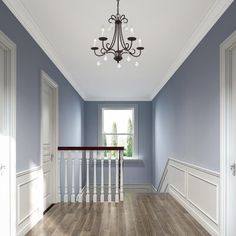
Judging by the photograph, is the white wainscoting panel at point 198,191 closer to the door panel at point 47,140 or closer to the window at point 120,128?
the door panel at point 47,140

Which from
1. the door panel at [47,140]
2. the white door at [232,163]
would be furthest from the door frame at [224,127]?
the door panel at [47,140]

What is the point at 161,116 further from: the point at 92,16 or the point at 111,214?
the point at 92,16

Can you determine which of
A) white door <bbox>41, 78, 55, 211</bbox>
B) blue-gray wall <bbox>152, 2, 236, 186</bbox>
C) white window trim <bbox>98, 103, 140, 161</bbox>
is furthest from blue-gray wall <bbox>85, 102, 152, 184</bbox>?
white door <bbox>41, 78, 55, 211</bbox>

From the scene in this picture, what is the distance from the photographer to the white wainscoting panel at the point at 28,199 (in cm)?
339

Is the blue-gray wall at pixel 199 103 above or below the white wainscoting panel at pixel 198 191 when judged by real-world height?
above

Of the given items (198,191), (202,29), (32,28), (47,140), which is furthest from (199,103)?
(47,140)

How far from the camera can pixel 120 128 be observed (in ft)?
31.5

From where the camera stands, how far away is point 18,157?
3.37 metres

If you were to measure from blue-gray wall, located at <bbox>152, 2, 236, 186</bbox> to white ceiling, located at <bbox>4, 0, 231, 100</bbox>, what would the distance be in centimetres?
19

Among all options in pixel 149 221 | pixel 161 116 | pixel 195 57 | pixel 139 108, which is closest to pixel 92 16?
pixel 195 57

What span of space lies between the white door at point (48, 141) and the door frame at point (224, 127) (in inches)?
107

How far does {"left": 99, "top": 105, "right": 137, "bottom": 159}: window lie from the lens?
31.3 feet

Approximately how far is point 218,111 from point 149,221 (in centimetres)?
172

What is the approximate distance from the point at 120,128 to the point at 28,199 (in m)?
6.01
